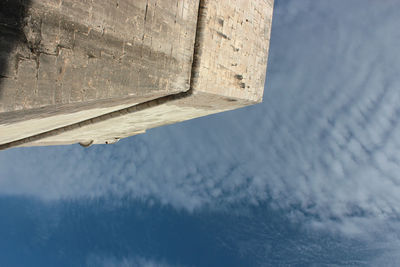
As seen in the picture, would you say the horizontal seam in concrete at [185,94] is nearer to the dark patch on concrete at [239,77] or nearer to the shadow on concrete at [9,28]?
the dark patch on concrete at [239,77]

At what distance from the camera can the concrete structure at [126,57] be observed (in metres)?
2.26

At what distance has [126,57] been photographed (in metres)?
3.10

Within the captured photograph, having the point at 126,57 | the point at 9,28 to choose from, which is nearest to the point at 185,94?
the point at 126,57

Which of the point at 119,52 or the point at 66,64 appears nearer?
the point at 66,64

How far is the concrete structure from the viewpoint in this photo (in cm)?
226

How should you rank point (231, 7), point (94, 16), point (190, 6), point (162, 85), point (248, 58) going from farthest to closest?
point (248, 58), point (231, 7), point (190, 6), point (162, 85), point (94, 16)

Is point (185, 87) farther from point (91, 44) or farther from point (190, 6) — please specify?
point (91, 44)

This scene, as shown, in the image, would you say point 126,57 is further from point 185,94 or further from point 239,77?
point 239,77

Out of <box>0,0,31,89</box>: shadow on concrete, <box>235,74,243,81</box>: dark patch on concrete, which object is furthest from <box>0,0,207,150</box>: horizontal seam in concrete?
<box>0,0,31,89</box>: shadow on concrete

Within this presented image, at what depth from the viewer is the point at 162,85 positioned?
364cm

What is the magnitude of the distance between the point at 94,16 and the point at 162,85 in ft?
3.92

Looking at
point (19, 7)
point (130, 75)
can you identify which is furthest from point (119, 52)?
point (19, 7)

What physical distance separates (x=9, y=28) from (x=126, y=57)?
1177 millimetres

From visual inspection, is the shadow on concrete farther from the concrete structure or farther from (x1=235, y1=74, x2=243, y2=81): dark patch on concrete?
(x1=235, y1=74, x2=243, y2=81): dark patch on concrete
